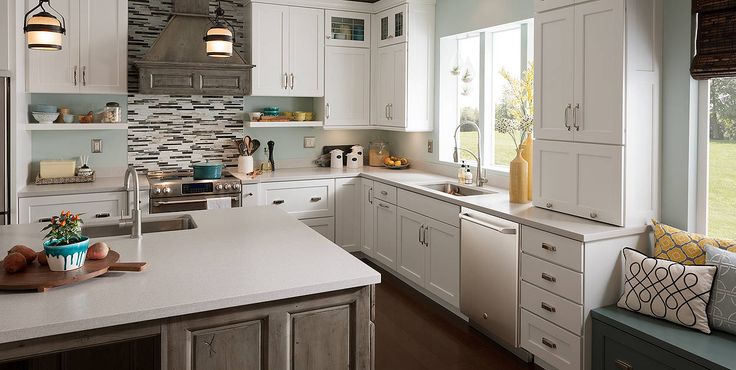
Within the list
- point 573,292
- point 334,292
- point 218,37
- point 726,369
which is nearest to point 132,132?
point 218,37

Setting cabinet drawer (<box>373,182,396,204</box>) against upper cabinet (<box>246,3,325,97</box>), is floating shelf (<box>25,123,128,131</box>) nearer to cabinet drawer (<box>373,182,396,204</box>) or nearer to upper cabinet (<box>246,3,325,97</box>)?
upper cabinet (<box>246,3,325,97</box>)

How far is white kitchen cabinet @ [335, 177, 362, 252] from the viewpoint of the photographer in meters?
5.50

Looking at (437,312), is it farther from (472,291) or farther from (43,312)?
(43,312)

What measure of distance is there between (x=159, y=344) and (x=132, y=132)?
12.2 ft

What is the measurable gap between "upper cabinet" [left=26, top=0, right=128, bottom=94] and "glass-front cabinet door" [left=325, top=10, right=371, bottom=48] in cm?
190

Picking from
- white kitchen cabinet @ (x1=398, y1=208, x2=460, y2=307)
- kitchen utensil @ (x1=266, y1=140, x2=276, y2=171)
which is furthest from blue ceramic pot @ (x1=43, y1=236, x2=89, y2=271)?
kitchen utensil @ (x1=266, y1=140, x2=276, y2=171)

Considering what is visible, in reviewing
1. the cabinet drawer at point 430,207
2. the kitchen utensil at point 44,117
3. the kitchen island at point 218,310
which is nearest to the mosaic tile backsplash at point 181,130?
the kitchen utensil at point 44,117

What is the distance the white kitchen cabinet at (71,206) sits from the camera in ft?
13.9

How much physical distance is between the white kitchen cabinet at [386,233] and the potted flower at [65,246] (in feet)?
10.0

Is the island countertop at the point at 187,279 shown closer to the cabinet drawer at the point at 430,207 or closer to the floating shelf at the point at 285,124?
the cabinet drawer at the point at 430,207

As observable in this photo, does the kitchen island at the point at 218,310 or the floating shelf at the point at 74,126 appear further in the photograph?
the floating shelf at the point at 74,126

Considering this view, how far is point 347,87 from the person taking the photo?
5.76m

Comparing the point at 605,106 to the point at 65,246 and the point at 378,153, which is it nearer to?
the point at 65,246

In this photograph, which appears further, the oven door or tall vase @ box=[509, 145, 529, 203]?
the oven door
